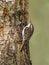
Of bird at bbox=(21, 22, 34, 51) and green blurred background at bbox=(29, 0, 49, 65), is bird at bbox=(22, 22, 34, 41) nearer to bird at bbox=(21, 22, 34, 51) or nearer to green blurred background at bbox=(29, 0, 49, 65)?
bird at bbox=(21, 22, 34, 51)

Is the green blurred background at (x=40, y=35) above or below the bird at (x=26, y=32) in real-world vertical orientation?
below

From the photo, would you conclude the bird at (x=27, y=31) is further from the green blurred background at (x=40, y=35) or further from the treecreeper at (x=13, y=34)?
the green blurred background at (x=40, y=35)

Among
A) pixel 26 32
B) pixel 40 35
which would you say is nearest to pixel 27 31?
pixel 26 32

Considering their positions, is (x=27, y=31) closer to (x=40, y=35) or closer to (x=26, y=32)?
(x=26, y=32)

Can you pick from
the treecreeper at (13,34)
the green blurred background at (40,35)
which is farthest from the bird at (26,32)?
the green blurred background at (40,35)

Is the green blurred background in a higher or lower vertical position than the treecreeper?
lower

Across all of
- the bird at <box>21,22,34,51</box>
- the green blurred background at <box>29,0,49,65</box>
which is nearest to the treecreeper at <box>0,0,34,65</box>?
the bird at <box>21,22,34,51</box>

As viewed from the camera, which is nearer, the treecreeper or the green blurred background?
the treecreeper

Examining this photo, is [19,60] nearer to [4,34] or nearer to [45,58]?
[4,34]
